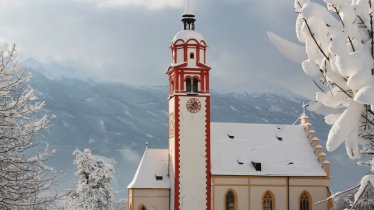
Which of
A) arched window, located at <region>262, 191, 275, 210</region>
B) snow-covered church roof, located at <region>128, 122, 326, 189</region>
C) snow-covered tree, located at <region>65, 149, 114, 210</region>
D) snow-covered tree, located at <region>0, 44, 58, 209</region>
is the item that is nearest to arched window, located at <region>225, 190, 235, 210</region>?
snow-covered church roof, located at <region>128, 122, 326, 189</region>

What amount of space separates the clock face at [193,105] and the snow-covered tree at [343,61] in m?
38.3

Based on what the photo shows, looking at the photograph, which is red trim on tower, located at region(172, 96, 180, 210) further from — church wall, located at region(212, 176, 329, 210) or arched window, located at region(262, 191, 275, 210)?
arched window, located at region(262, 191, 275, 210)

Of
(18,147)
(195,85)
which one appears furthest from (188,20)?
(18,147)

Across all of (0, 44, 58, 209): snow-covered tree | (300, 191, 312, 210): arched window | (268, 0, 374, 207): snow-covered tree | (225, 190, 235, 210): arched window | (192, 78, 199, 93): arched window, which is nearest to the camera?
(268, 0, 374, 207): snow-covered tree

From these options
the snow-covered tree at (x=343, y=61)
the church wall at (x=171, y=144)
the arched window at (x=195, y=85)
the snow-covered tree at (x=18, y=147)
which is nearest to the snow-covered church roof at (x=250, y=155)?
the church wall at (x=171, y=144)

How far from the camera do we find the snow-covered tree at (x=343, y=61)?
4551 millimetres

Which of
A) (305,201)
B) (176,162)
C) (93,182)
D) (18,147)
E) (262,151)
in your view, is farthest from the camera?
(262,151)

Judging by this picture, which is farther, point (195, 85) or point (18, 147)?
point (195, 85)

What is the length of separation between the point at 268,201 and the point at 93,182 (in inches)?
509

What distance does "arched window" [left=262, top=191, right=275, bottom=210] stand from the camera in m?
44.2

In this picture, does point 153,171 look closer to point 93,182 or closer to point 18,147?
point 93,182

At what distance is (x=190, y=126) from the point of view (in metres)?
43.2

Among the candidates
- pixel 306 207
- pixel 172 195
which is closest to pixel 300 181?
pixel 306 207

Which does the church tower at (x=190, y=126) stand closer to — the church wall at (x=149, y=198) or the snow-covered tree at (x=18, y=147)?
the church wall at (x=149, y=198)
